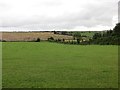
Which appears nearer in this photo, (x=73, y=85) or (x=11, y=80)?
(x=73, y=85)

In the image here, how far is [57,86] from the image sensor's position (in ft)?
51.0

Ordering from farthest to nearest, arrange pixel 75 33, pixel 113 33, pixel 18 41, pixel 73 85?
pixel 75 33
pixel 113 33
pixel 18 41
pixel 73 85

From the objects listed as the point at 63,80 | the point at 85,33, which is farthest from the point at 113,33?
the point at 63,80

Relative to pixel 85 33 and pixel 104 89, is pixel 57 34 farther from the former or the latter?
pixel 104 89

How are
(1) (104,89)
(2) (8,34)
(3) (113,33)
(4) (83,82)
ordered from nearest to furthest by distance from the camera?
1. (1) (104,89)
2. (4) (83,82)
3. (2) (8,34)
4. (3) (113,33)

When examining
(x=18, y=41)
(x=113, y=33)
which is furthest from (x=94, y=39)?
(x=18, y=41)

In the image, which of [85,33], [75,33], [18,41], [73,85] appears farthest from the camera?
[85,33]

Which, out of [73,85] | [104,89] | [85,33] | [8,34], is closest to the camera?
[104,89]

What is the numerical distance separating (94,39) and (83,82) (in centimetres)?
8294

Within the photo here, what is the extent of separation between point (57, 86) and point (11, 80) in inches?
120

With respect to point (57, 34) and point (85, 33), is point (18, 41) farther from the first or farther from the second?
point (85, 33)

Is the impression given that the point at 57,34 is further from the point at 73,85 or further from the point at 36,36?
the point at 73,85

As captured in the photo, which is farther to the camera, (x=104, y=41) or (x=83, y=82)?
(x=104, y=41)

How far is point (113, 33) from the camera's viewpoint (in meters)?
98.3
